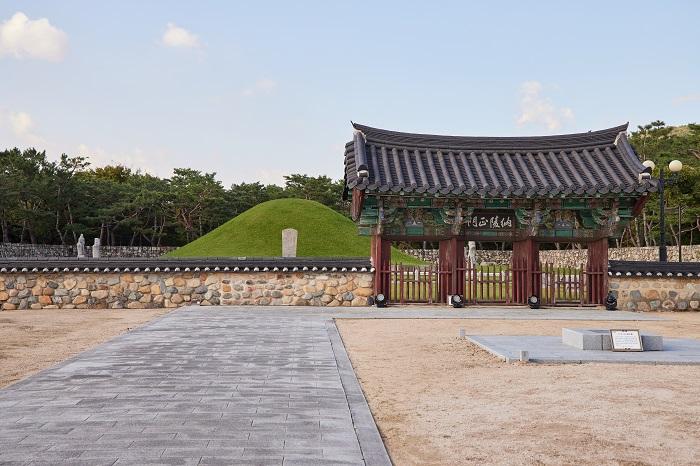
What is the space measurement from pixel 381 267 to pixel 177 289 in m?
6.70

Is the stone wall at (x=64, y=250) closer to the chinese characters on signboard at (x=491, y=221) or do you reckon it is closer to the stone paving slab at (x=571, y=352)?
the chinese characters on signboard at (x=491, y=221)

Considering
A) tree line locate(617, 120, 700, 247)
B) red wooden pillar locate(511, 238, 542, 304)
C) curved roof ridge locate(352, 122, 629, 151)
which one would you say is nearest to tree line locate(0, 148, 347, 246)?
tree line locate(617, 120, 700, 247)

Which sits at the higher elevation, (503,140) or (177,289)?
(503,140)

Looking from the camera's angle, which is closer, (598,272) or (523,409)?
(523,409)

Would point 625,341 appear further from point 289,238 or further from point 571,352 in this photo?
point 289,238

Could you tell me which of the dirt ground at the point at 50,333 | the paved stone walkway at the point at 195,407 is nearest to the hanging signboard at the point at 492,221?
the paved stone walkway at the point at 195,407

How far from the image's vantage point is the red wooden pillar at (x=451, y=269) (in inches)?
805

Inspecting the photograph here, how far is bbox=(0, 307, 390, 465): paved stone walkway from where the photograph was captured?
5.05 m

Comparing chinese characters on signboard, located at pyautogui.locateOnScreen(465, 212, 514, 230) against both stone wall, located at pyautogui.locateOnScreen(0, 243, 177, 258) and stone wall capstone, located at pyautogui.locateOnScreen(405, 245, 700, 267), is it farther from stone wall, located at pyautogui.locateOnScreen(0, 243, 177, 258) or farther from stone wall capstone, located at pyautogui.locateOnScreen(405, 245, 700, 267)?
stone wall, located at pyautogui.locateOnScreen(0, 243, 177, 258)

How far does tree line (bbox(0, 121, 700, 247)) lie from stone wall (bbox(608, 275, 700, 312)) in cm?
3078

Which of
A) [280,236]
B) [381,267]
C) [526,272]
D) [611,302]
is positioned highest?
[280,236]

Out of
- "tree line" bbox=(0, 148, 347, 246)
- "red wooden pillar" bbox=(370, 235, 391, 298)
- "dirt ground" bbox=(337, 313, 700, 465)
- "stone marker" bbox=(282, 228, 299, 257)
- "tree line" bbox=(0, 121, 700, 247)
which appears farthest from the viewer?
"tree line" bbox=(0, 148, 347, 246)

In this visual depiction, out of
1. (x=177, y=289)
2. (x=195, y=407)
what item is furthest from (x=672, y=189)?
(x=195, y=407)

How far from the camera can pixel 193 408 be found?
6590mm
